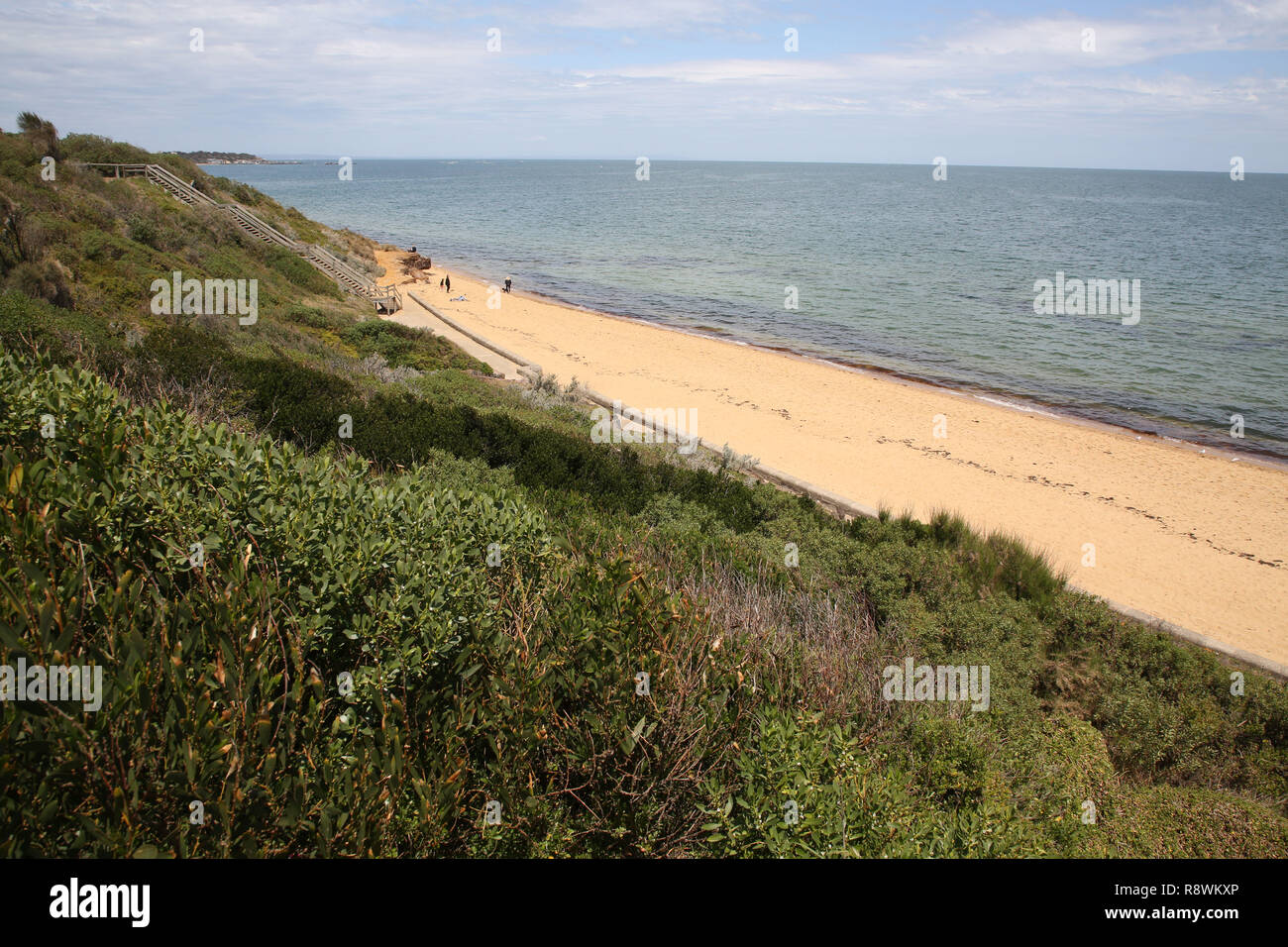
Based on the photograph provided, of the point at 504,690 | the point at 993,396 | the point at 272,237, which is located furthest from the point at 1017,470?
the point at 272,237

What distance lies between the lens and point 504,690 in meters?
3.24

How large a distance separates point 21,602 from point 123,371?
751cm

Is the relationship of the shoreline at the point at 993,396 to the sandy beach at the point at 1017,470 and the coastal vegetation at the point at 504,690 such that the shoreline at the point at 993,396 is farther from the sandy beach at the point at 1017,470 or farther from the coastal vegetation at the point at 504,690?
the coastal vegetation at the point at 504,690

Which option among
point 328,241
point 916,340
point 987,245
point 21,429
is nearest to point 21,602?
point 21,429

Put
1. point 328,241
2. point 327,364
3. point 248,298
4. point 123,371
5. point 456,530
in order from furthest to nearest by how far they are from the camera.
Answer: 1. point 328,241
2. point 248,298
3. point 327,364
4. point 123,371
5. point 456,530

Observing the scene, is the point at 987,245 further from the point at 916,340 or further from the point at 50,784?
the point at 50,784

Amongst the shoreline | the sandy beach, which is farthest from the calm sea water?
the sandy beach

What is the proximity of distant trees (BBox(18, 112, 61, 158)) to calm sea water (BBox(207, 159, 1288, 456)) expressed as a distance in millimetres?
21054

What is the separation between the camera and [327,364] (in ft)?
47.9

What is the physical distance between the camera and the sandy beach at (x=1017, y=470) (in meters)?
12.1

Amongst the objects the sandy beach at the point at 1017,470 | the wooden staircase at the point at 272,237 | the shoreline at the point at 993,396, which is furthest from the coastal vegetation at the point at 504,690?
the wooden staircase at the point at 272,237

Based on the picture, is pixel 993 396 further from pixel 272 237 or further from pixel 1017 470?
pixel 272 237

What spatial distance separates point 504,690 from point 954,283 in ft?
148
